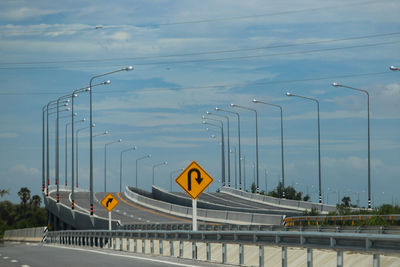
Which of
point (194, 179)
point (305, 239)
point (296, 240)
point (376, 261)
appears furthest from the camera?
point (194, 179)

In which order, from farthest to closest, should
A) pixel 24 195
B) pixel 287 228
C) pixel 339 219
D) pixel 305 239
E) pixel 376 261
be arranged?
pixel 24 195 < pixel 339 219 < pixel 287 228 < pixel 305 239 < pixel 376 261

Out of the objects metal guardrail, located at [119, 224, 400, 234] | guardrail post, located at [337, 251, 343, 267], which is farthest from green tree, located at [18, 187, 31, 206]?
guardrail post, located at [337, 251, 343, 267]

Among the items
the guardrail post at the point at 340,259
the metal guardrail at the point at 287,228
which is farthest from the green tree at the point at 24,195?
the guardrail post at the point at 340,259

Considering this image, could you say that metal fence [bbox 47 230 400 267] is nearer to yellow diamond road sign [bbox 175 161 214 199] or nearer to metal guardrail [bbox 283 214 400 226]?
yellow diamond road sign [bbox 175 161 214 199]

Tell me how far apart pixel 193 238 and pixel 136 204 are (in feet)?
249

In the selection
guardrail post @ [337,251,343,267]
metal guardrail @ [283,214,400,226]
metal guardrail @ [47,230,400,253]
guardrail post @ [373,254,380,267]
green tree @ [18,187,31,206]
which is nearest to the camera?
metal guardrail @ [47,230,400,253]

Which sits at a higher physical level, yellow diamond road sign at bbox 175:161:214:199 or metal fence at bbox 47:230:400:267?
yellow diamond road sign at bbox 175:161:214:199

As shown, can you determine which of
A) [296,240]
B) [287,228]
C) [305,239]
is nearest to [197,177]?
[287,228]

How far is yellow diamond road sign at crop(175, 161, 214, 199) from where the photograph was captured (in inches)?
1139

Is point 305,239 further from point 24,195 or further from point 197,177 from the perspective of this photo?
point 24,195

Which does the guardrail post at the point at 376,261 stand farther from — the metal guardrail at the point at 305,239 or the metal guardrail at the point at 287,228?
the metal guardrail at the point at 287,228

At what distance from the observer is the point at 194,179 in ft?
95.3

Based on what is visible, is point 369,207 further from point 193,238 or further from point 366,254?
point 366,254

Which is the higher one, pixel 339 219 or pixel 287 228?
pixel 287 228
